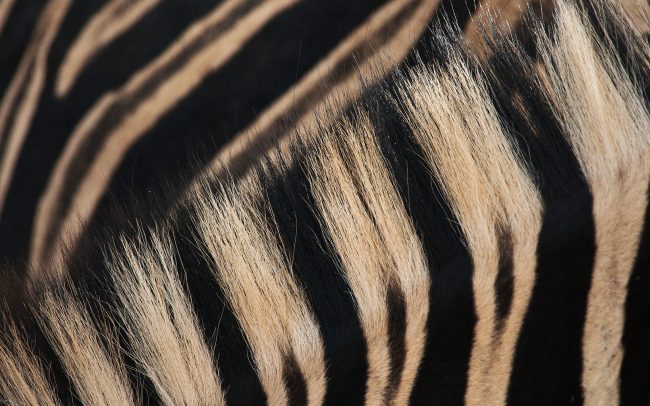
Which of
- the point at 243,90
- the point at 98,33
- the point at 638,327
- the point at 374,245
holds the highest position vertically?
the point at 98,33

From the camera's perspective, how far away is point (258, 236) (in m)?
0.68

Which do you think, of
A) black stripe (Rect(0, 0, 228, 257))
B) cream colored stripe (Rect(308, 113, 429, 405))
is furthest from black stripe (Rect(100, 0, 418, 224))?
cream colored stripe (Rect(308, 113, 429, 405))

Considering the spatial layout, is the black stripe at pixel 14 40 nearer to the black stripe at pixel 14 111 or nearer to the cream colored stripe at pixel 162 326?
the black stripe at pixel 14 111

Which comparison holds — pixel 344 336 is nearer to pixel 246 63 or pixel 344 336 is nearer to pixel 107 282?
pixel 107 282

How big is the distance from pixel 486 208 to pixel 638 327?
0.60ft

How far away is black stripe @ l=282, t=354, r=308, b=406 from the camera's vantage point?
646 mm

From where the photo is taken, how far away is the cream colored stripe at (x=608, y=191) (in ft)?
2.18

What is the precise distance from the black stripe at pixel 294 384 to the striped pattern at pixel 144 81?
0.55m

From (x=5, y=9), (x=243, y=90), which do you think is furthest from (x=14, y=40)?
(x=243, y=90)

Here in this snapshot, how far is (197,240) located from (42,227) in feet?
1.90

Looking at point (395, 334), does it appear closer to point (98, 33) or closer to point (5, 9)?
point (98, 33)

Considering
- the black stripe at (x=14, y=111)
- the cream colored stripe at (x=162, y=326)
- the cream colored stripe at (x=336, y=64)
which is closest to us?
the cream colored stripe at (x=162, y=326)

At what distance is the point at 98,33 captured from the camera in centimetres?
122

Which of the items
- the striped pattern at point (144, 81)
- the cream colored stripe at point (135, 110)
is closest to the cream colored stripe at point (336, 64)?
the striped pattern at point (144, 81)
